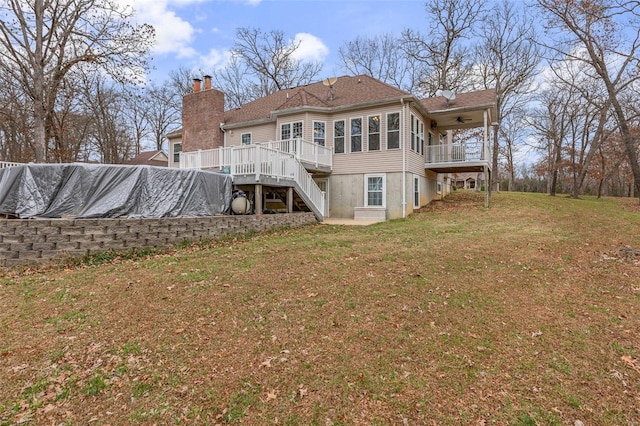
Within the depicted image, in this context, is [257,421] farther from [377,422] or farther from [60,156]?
[60,156]

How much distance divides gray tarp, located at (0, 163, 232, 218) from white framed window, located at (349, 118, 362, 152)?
301 inches

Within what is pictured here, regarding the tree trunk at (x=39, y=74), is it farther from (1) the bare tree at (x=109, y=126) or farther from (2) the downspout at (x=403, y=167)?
(2) the downspout at (x=403, y=167)

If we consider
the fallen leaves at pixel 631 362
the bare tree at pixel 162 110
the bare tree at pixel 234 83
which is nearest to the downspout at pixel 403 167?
the fallen leaves at pixel 631 362

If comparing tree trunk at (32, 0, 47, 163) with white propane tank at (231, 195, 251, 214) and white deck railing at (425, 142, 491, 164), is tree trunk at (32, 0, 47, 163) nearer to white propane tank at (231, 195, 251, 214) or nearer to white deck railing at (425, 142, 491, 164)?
white propane tank at (231, 195, 251, 214)

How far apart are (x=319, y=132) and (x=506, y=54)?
18.9m

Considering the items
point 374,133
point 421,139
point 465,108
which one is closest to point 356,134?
point 374,133

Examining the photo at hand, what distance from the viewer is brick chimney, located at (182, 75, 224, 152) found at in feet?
56.2

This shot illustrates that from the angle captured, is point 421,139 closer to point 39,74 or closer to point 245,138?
point 245,138

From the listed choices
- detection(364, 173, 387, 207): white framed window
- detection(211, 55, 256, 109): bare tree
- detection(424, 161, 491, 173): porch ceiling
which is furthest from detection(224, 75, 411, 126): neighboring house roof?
Result: detection(211, 55, 256, 109): bare tree

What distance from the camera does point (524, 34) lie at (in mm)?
23516

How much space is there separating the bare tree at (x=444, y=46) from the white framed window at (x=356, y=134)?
13.3 metres

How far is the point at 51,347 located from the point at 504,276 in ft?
20.4

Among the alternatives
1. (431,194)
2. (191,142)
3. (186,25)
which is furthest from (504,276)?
(186,25)

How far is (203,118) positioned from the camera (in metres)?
17.3
